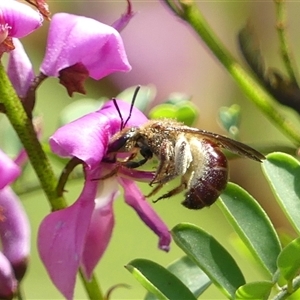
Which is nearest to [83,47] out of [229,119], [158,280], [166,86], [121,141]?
[121,141]

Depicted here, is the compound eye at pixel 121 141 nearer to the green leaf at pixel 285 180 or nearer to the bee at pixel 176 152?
the bee at pixel 176 152

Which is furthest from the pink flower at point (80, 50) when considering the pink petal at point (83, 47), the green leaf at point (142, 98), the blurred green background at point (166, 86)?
the blurred green background at point (166, 86)

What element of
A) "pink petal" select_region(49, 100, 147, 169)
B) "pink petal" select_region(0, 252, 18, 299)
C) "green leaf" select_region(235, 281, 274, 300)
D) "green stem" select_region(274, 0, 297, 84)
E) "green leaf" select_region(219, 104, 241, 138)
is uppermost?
"green stem" select_region(274, 0, 297, 84)

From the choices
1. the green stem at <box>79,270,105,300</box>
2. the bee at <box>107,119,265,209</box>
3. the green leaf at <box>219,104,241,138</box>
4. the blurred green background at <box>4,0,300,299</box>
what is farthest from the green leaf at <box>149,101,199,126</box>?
the blurred green background at <box>4,0,300,299</box>

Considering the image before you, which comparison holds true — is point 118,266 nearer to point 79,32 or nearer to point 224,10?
point 224,10

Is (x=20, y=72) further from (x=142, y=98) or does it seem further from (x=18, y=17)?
(x=142, y=98)

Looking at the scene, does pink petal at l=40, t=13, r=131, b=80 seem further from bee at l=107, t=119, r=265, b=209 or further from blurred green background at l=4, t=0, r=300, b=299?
blurred green background at l=4, t=0, r=300, b=299
